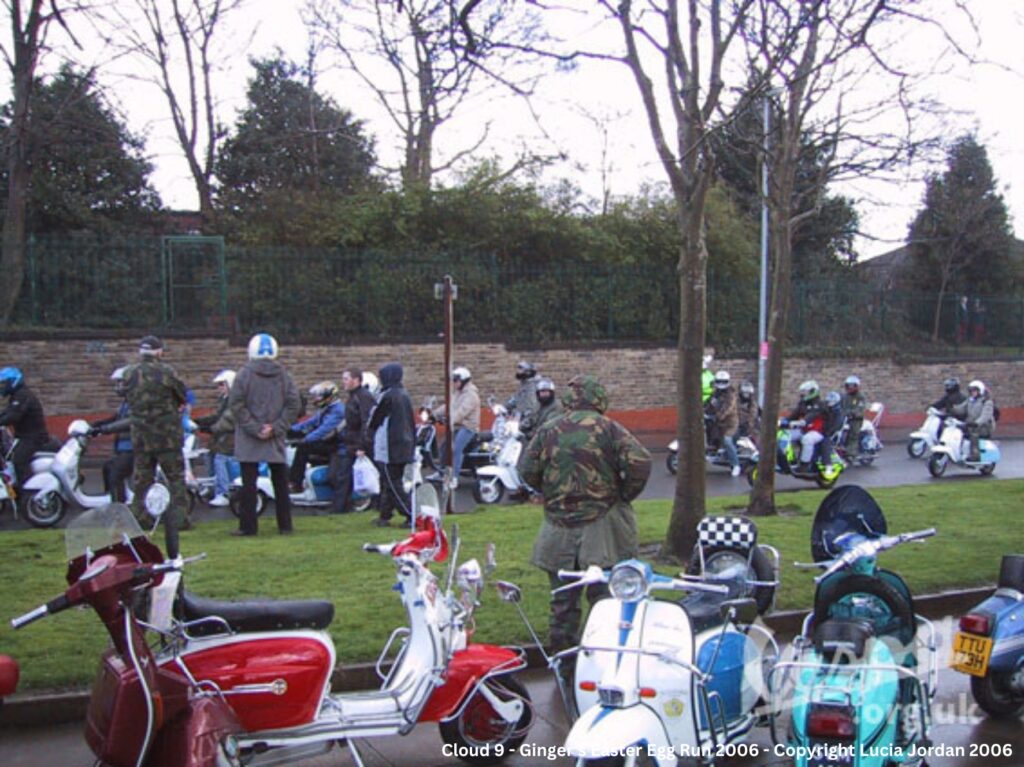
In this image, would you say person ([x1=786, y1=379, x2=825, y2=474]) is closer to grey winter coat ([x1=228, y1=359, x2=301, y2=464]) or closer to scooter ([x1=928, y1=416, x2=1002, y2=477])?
scooter ([x1=928, y1=416, x2=1002, y2=477])

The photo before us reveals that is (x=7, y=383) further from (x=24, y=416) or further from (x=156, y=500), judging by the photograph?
(x=156, y=500)

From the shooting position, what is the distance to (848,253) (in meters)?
35.8

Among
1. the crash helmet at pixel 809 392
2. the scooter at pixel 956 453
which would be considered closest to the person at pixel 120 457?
the crash helmet at pixel 809 392

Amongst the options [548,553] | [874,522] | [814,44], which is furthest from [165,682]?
[814,44]

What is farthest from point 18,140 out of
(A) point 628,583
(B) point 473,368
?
(A) point 628,583

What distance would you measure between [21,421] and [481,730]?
8441 millimetres

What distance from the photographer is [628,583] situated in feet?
13.9

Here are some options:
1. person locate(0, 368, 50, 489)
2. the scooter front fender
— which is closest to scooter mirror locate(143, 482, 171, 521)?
the scooter front fender

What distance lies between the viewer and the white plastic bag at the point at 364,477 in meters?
12.3

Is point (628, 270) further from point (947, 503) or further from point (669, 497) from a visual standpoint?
point (947, 503)

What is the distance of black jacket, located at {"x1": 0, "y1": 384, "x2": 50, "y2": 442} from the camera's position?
11484mm

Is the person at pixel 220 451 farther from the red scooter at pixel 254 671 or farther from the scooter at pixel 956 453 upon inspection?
the scooter at pixel 956 453

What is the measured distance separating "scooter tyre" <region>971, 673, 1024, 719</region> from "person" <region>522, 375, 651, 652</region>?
1.98 m

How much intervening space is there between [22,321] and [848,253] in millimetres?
26664
